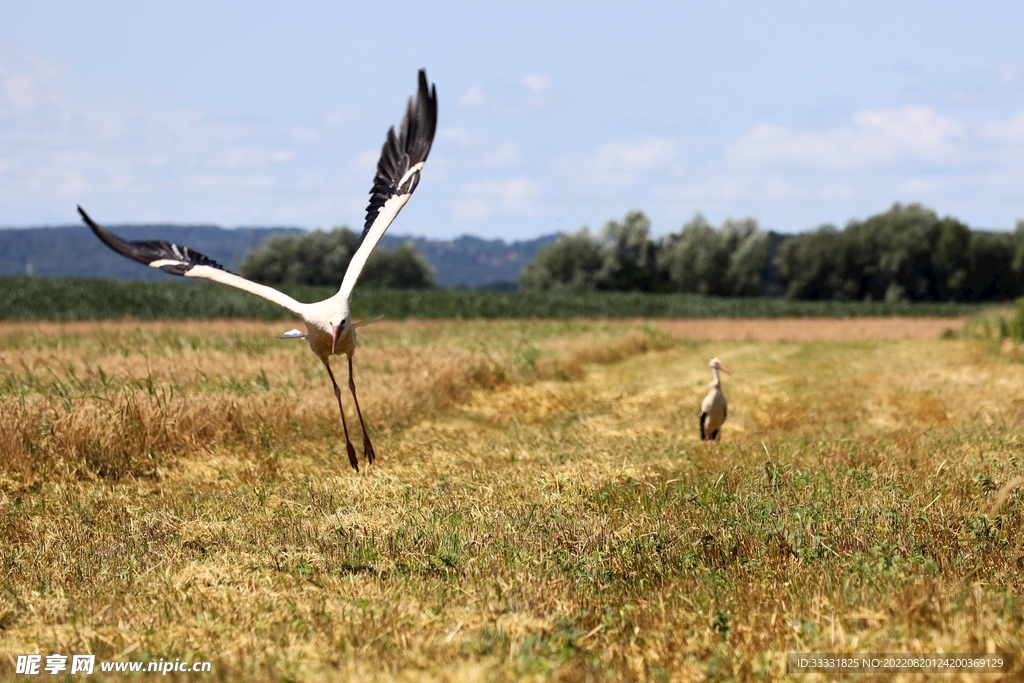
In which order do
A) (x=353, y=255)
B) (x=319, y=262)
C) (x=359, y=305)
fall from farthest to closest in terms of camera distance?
(x=319, y=262)
(x=359, y=305)
(x=353, y=255)

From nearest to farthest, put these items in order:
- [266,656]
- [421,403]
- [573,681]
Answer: [573,681] < [266,656] < [421,403]

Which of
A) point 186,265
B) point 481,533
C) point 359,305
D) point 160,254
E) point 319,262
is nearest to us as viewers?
point 481,533

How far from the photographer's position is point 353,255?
9977mm

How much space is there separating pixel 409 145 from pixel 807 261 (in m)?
76.1

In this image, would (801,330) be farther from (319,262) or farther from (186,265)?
(319,262)

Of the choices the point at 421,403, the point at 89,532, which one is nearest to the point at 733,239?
the point at 421,403

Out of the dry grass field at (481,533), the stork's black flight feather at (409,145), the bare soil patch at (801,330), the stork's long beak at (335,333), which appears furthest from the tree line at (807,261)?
the stork's long beak at (335,333)

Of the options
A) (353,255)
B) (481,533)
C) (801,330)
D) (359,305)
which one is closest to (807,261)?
(801,330)

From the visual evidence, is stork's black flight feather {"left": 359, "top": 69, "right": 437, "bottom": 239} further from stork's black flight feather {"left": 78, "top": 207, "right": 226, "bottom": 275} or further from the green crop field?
the green crop field

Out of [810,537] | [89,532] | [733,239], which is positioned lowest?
[89,532]

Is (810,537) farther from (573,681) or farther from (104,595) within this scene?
(104,595)

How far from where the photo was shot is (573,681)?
396cm

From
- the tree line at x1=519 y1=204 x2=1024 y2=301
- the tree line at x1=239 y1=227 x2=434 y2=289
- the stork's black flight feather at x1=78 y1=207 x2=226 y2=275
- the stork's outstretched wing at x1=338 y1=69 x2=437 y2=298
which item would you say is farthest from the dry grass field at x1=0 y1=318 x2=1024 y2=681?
the tree line at x1=239 y1=227 x2=434 y2=289

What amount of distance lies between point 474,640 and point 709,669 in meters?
1.04
